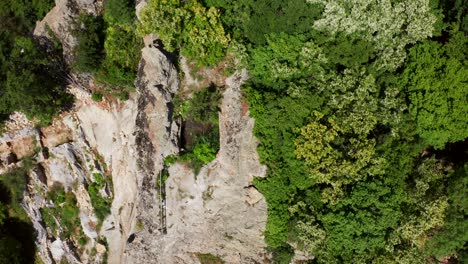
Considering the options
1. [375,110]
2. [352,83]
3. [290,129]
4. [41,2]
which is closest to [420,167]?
[375,110]

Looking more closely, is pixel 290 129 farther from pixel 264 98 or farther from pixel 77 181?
pixel 77 181

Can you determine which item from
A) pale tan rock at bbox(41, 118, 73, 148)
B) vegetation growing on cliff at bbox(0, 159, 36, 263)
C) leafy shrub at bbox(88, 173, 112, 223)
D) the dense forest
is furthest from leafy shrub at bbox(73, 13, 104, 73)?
vegetation growing on cliff at bbox(0, 159, 36, 263)

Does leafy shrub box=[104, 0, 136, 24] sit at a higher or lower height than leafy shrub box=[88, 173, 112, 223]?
higher

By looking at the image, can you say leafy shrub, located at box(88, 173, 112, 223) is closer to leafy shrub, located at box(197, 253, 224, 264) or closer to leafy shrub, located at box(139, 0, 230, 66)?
leafy shrub, located at box(197, 253, 224, 264)

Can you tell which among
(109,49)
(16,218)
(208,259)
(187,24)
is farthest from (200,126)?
(16,218)

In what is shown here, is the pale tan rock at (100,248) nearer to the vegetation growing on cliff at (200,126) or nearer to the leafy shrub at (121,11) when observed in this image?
the vegetation growing on cliff at (200,126)
